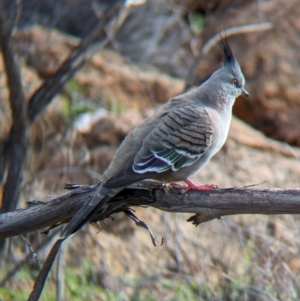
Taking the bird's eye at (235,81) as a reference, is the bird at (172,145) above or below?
above

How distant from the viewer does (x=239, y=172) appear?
8.88 meters

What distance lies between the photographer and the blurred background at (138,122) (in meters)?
7.04

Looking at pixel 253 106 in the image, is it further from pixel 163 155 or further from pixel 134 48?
pixel 163 155

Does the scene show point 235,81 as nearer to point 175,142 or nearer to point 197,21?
point 175,142

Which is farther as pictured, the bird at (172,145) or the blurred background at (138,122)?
the blurred background at (138,122)

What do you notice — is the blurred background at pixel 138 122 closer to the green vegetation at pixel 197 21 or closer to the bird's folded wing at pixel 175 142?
the green vegetation at pixel 197 21

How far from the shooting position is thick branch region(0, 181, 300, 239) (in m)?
4.34

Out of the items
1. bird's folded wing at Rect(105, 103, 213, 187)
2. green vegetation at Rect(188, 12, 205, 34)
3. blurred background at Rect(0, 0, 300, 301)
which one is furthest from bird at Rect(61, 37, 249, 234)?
green vegetation at Rect(188, 12, 205, 34)

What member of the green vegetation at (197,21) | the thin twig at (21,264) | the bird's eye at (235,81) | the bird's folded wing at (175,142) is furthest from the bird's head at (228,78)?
the green vegetation at (197,21)

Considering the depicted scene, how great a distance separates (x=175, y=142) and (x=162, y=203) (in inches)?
23.4

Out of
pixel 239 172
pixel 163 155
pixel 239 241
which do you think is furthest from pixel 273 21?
pixel 163 155

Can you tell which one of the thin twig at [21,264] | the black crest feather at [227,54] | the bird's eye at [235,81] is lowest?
the thin twig at [21,264]

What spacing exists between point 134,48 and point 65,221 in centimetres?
643

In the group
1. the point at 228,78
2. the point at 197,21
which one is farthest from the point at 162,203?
the point at 197,21
